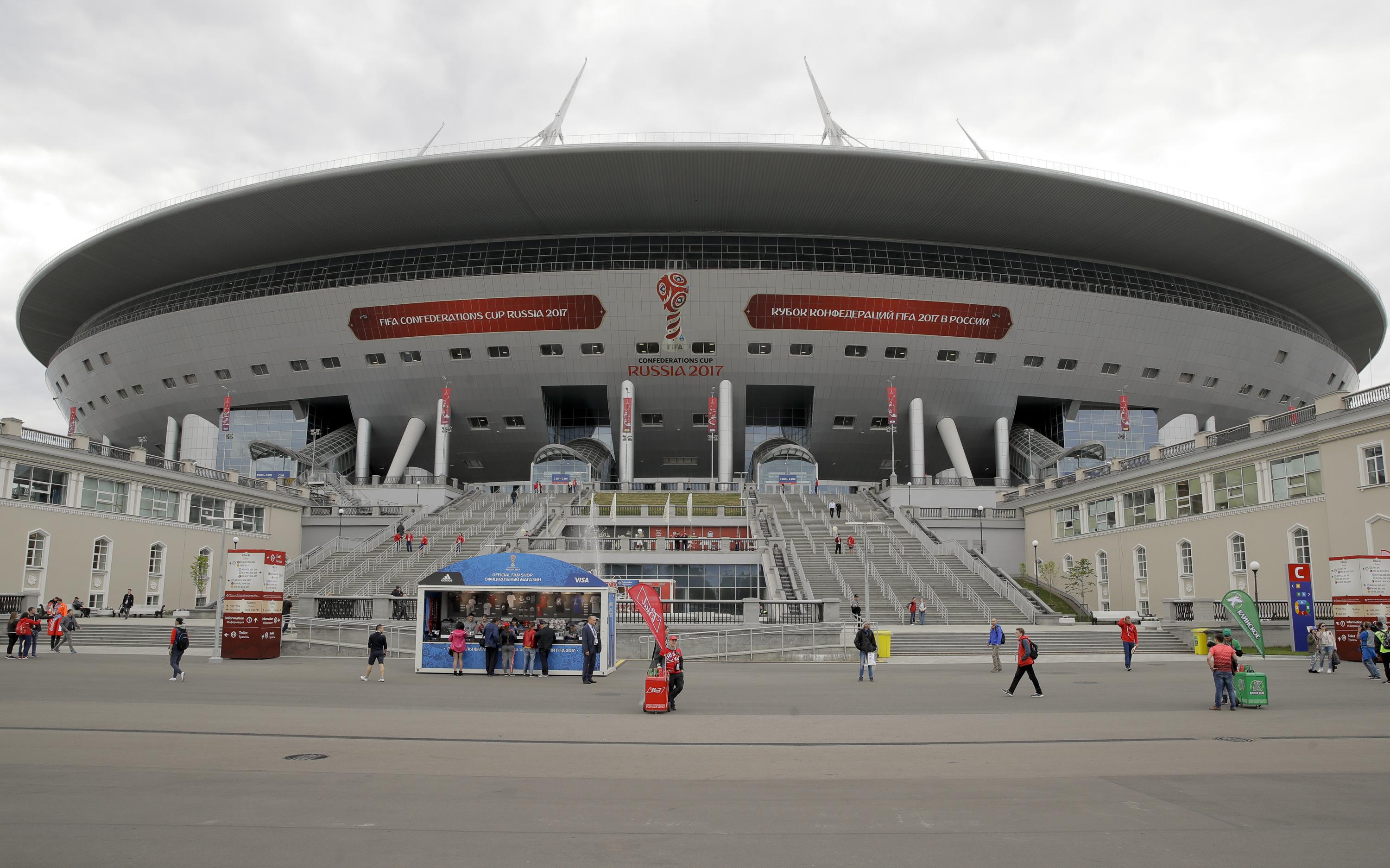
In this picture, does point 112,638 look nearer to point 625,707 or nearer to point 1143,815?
point 625,707

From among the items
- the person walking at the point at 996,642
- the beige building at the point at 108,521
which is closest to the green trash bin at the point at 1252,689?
the person walking at the point at 996,642

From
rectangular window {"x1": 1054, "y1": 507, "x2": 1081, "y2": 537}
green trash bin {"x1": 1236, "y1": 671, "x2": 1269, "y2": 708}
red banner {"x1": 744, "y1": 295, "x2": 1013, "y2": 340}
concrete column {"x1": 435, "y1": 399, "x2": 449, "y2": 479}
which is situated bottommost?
green trash bin {"x1": 1236, "y1": 671, "x2": 1269, "y2": 708}

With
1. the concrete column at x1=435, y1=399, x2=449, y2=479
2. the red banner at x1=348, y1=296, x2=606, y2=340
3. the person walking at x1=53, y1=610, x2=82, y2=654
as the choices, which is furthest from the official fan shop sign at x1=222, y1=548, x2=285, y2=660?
the concrete column at x1=435, y1=399, x2=449, y2=479

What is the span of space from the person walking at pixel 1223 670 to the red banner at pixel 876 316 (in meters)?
51.4

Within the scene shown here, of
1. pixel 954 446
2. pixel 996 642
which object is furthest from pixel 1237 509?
pixel 954 446

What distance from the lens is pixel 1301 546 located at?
32.6 m

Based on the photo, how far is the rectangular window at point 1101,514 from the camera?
45562 mm

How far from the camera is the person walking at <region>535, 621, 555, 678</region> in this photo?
23172 millimetres

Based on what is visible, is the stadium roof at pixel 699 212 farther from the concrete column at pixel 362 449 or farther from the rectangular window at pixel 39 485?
the rectangular window at pixel 39 485

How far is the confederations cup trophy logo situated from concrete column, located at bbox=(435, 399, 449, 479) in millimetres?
17007

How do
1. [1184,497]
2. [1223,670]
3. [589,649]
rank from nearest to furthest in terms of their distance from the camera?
1. [1223,670]
2. [589,649]
3. [1184,497]

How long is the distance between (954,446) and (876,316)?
39.5 feet

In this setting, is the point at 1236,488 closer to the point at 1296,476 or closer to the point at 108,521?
the point at 1296,476

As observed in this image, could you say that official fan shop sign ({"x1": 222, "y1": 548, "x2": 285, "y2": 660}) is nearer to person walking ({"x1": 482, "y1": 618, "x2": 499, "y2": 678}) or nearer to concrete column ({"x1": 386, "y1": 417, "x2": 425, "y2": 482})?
person walking ({"x1": 482, "y1": 618, "x2": 499, "y2": 678})
